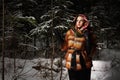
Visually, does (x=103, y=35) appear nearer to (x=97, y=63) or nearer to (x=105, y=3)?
(x=105, y=3)

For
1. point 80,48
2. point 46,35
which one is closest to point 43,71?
point 46,35

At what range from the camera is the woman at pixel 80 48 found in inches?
185

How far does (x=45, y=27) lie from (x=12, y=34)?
1674 millimetres

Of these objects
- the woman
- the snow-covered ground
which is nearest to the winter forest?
the snow-covered ground

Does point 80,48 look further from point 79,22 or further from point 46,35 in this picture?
point 46,35

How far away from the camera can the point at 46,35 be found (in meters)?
10.0

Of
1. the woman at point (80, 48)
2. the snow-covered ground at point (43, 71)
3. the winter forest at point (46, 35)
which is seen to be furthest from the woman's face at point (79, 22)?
the snow-covered ground at point (43, 71)

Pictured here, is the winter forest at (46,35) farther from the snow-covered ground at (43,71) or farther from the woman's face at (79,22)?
the woman's face at (79,22)

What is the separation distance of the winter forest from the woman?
32 centimetres

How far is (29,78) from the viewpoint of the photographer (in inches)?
270

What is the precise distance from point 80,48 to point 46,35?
539 cm

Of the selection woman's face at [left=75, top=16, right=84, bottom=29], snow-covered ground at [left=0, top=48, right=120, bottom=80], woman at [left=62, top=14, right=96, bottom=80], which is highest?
woman's face at [left=75, top=16, right=84, bottom=29]

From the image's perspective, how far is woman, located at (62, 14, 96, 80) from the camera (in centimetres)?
470

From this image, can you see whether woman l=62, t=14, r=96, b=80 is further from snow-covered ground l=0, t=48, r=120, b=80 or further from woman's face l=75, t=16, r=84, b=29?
snow-covered ground l=0, t=48, r=120, b=80
